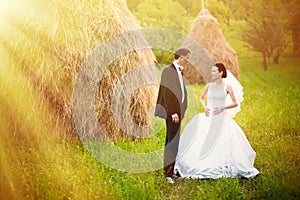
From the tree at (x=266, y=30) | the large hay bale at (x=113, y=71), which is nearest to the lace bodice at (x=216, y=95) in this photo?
the large hay bale at (x=113, y=71)

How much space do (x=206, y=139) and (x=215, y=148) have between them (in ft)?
0.45

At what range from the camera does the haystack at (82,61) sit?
570 centimetres

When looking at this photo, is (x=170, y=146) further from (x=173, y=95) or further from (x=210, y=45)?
(x=210, y=45)

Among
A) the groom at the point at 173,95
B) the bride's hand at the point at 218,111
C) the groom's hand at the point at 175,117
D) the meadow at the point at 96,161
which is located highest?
the groom at the point at 173,95

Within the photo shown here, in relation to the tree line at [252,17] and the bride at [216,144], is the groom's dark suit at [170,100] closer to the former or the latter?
the bride at [216,144]

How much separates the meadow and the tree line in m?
3.15

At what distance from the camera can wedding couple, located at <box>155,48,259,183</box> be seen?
14.9 feet

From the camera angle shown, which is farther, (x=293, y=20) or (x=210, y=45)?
(x=210, y=45)

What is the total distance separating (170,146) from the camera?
4.69 m

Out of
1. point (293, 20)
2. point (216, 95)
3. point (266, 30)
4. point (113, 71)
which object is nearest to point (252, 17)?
point (266, 30)

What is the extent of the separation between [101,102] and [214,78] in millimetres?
1531

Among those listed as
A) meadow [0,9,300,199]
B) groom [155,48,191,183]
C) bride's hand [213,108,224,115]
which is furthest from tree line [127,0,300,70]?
groom [155,48,191,183]

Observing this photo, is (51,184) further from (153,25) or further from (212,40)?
(153,25)

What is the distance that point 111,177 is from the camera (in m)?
4.62
